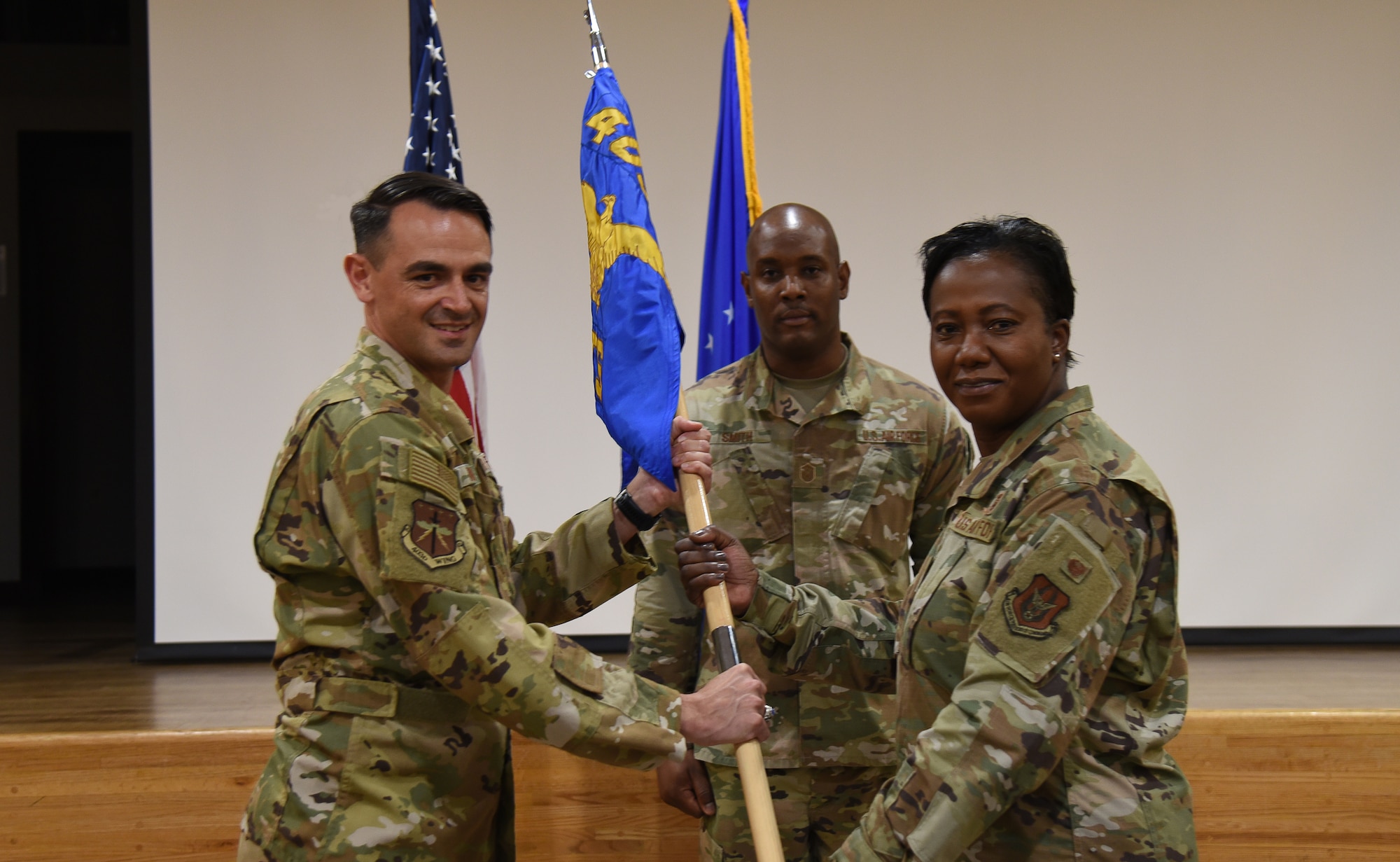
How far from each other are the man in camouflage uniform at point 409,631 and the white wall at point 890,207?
98.3 inches

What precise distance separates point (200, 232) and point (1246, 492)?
4260mm

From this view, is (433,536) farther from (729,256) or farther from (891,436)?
(729,256)

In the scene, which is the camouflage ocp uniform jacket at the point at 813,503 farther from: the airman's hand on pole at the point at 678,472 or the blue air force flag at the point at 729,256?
the blue air force flag at the point at 729,256

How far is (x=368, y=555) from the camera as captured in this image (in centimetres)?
148

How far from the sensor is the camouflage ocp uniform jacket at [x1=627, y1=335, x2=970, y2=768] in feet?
7.25

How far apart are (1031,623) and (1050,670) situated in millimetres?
57

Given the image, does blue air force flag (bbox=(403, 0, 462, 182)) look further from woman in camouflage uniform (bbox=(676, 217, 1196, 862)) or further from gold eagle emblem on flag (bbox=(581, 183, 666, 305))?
woman in camouflage uniform (bbox=(676, 217, 1196, 862))

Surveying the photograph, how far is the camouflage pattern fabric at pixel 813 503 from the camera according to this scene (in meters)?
2.21

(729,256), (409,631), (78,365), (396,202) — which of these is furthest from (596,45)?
(78,365)

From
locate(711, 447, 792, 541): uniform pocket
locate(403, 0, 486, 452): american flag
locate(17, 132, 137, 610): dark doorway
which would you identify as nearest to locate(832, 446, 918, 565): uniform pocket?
locate(711, 447, 792, 541): uniform pocket

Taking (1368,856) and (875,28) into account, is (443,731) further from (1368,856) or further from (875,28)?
(875,28)

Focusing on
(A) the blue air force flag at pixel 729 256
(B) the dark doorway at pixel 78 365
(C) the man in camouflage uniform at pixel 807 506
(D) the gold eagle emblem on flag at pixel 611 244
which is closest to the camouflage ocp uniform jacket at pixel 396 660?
(D) the gold eagle emblem on flag at pixel 611 244

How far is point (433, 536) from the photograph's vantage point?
1.47m

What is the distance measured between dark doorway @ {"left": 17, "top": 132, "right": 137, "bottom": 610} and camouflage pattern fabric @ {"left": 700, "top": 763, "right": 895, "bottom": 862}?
5209mm
